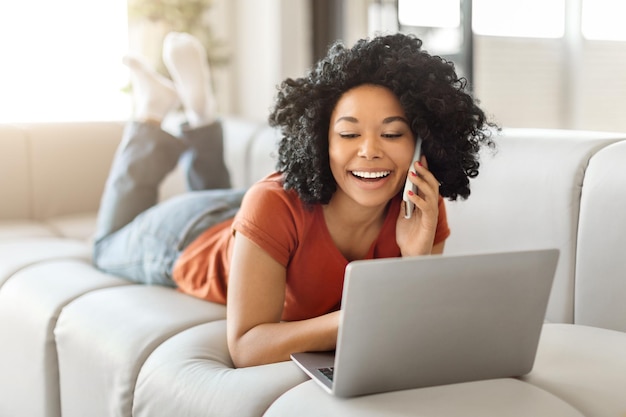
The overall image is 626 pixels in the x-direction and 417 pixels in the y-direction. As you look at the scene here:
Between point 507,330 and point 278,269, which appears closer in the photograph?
point 507,330

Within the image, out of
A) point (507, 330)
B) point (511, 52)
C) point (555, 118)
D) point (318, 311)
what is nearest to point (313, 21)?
point (511, 52)

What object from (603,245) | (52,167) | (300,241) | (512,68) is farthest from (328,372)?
(512,68)

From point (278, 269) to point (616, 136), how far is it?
0.95 m

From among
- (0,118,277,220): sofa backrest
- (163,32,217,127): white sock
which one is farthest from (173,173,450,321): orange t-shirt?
(0,118,277,220): sofa backrest

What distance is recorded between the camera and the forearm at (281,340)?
57.6 inches

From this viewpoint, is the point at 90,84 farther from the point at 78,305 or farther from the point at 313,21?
the point at 78,305

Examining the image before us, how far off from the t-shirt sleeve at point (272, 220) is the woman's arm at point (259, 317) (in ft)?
0.06

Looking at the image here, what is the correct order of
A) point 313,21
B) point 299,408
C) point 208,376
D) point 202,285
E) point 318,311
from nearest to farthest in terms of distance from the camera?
point 299,408 < point 208,376 < point 318,311 < point 202,285 < point 313,21

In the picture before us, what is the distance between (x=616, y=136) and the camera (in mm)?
1955

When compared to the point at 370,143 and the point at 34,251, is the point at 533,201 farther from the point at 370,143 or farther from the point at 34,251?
the point at 34,251

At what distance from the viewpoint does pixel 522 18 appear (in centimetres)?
401

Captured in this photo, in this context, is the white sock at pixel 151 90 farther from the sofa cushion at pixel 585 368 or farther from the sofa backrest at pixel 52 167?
the sofa cushion at pixel 585 368

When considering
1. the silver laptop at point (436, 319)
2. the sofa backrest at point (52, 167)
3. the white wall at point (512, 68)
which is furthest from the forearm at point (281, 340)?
the white wall at point (512, 68)

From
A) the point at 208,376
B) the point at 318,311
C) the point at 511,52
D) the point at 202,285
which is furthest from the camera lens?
the point at 511,52
